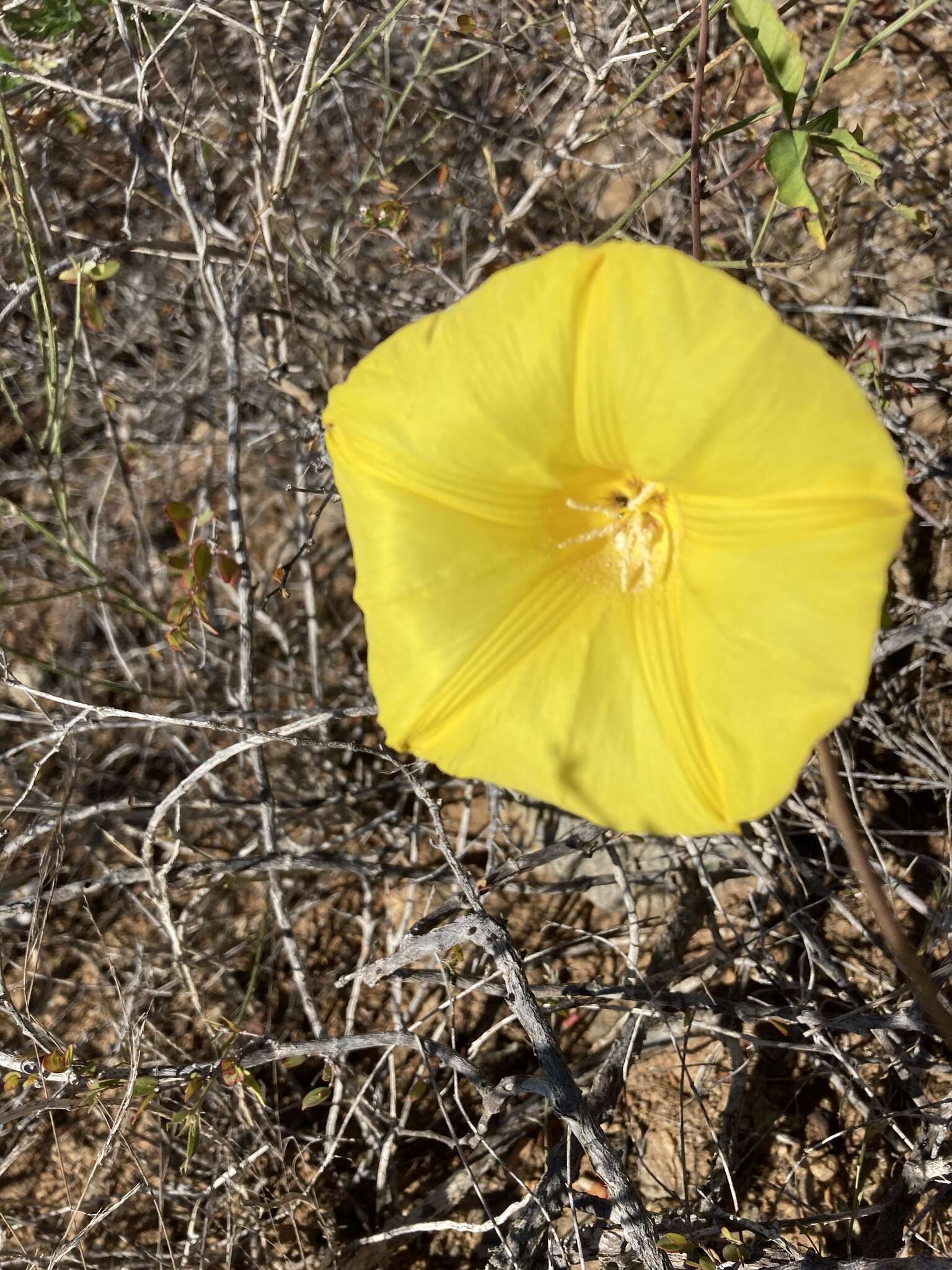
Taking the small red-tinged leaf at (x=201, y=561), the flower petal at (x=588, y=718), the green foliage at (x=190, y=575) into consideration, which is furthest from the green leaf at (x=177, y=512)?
the flower petal at (x=588, y=718)

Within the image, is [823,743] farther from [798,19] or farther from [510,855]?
[798,19]

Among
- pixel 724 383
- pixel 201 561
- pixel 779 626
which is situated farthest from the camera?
pixel 201 561

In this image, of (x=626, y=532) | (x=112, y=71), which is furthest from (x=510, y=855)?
(x=112, y=71)

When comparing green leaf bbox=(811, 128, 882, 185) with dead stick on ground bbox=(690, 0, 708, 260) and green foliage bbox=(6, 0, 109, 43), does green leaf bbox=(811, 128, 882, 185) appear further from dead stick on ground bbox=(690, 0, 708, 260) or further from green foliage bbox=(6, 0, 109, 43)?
green foliage bbox=(6, 0, 109, 43)

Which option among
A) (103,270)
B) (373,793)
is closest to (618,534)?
(373,793)

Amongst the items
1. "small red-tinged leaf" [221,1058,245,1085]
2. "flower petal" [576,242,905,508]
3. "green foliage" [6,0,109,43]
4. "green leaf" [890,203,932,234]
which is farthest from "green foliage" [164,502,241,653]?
"green leaf" [890,203,932,234]

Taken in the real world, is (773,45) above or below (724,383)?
above

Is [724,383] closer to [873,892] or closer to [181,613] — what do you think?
[873,892]
